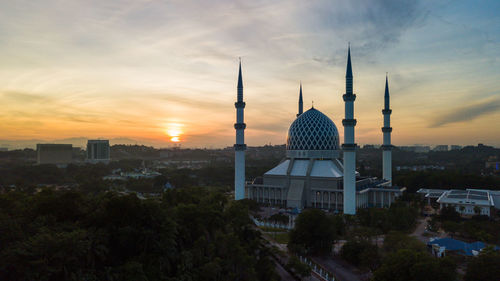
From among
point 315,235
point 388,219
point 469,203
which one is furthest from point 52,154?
point 469,203

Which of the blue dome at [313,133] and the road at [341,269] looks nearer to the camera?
the road at [341,269]

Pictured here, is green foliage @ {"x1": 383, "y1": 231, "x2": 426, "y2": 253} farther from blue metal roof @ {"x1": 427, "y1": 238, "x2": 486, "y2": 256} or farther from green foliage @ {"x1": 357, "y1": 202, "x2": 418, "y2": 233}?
green foliage @ {"x1": 357, "y1": 202, "x2": 418, "y2": 233}

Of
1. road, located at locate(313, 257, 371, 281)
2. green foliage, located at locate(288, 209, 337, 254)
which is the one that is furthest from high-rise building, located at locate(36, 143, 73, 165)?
road, located at locate(313, 257, 371, 281)

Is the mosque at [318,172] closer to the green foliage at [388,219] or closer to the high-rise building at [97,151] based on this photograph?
the green foliage at [388,219]

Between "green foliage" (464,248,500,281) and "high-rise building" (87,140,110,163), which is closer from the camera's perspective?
"green foliage" (464,248,500,281)

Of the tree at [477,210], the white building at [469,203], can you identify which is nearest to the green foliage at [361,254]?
the tree at [477,210]

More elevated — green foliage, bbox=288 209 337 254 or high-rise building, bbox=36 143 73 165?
high-rise building, bbox=36 143 73 165
